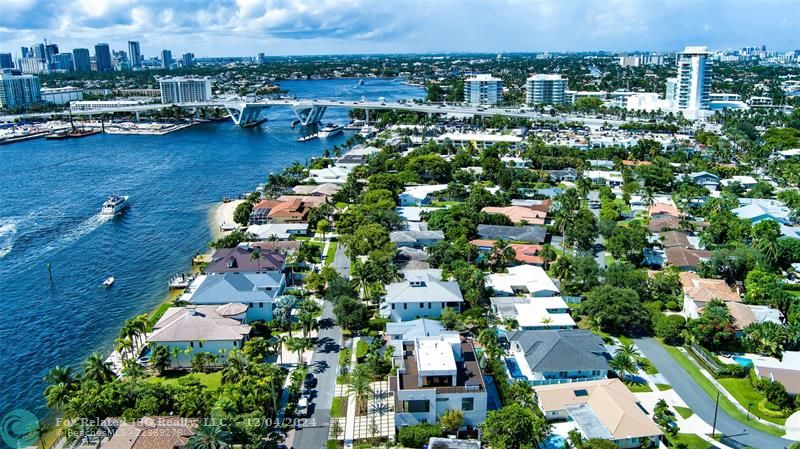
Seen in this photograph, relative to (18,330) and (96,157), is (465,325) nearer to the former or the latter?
(18,330)

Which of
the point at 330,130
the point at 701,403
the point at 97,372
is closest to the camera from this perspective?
the point at 701,403

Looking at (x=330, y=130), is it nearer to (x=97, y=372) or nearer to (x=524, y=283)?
(x=524, y=283)

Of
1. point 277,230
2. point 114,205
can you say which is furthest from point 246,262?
point 114,205

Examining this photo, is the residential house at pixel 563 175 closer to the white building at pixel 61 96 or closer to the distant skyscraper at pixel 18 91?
the distant skyscraper at pixel 18 91

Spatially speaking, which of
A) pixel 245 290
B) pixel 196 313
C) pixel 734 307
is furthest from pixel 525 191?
pixel 196 313

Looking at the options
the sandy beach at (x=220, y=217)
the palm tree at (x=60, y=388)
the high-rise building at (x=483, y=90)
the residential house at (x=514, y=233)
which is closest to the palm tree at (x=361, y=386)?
the palm tree at (x=60, y=388)

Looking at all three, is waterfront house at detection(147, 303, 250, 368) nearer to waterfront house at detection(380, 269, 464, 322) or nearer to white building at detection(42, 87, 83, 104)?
waterfront house at detection(380, 269, 464, 322)
